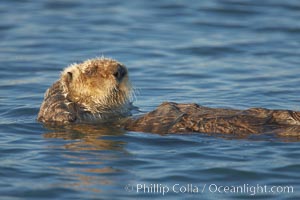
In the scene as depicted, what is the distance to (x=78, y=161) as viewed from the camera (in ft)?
21.7

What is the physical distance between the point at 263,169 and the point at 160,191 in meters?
0.97

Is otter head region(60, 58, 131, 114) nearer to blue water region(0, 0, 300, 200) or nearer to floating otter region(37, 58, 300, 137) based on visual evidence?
floating otter region(37, 58, 300, 137)

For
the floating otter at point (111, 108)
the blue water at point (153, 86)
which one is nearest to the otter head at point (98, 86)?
the floating otter at point (111, 108)

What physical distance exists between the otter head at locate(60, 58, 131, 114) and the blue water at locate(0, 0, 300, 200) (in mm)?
307

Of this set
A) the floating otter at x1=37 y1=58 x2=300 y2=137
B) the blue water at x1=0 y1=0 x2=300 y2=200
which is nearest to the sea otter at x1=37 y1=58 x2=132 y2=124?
the floating otter at x1=37 y1=58 x2=300 y2=137

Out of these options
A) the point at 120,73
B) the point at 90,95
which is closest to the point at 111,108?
the point at 90,95

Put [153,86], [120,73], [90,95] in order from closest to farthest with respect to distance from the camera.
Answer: [120,73], [90,95], [153,86]

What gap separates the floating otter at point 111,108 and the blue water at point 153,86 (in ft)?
0.44

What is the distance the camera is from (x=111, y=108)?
7977mm

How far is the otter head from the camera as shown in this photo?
25.5ft

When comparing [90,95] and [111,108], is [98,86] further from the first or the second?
[111,108]

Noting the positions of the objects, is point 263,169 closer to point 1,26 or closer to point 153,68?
point 153,68

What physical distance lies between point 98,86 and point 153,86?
2508 mm

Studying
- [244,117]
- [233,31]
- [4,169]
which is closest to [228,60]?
[233,31]
